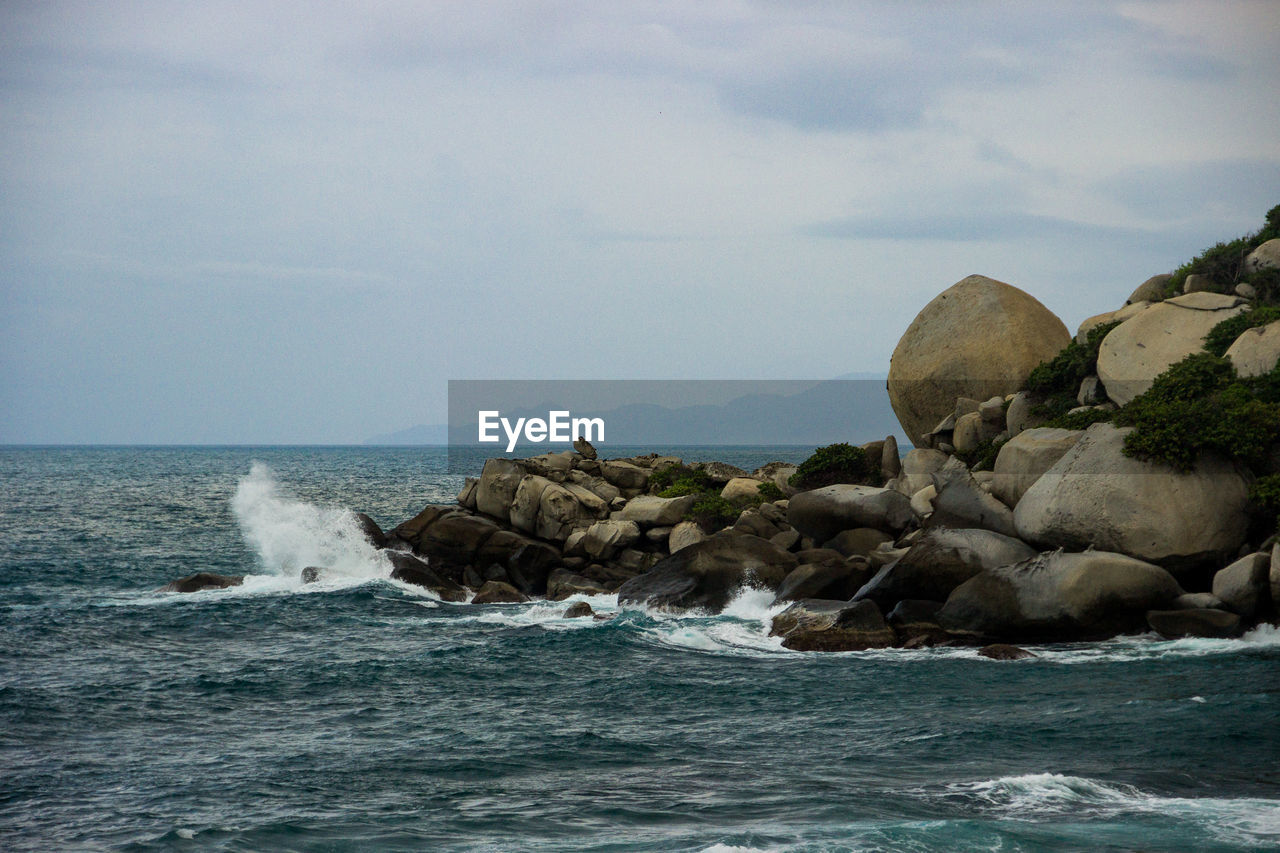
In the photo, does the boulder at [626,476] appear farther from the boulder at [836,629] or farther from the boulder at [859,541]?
the boulder at [836,629]

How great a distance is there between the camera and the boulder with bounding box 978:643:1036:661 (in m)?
24.4

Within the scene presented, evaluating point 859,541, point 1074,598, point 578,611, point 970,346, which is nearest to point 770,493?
point 859,541

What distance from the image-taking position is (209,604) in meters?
35.8

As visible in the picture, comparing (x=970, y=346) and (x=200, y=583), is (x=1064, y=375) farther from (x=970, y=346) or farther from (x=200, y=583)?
(x=200, y=583)

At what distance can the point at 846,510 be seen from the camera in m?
34.2

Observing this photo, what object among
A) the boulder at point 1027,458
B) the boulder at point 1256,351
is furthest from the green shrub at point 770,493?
the boulder at point 1256,351

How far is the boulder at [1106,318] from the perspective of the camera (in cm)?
3678

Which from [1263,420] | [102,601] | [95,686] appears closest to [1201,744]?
[1263,420]

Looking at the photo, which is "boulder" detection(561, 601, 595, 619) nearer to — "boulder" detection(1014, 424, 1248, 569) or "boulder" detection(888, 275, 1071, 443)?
"boulder" detection(1014, 424, 1248, 569)

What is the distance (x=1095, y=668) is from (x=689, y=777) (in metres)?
10.9

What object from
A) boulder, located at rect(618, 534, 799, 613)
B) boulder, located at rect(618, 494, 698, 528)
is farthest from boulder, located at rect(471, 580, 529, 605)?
boulder, located at rect(618, 494, 698, 528)

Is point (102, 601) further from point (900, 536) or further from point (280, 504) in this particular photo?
point (900, 536)

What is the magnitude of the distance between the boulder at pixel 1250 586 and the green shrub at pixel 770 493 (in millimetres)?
17477

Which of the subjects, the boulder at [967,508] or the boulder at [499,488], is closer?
the boulder at [967,508]
